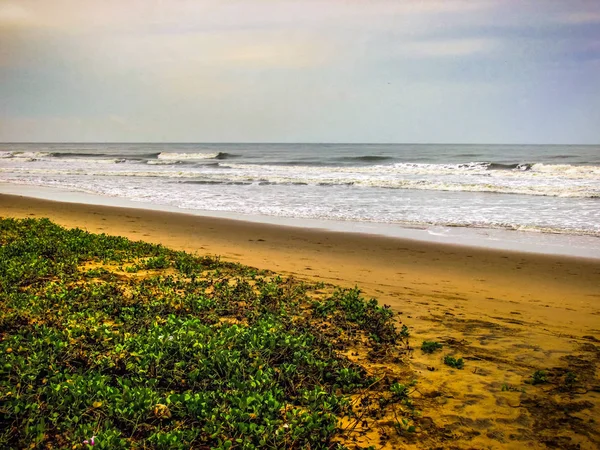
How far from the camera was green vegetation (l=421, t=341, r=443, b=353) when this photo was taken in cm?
501

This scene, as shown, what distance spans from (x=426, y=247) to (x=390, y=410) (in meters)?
7.84

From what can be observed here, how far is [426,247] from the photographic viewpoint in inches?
443

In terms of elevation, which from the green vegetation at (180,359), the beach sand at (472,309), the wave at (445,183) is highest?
the wave at (445,183)

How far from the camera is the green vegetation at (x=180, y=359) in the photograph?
11.0 feet

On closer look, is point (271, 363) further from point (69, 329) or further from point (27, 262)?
point (27, 262)

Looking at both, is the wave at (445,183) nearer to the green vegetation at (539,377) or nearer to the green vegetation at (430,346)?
the green vegetation at (430,346)

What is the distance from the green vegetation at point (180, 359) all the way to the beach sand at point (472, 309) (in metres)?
0.58

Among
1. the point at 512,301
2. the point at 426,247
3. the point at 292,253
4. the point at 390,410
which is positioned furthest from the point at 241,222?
the point at 390,410

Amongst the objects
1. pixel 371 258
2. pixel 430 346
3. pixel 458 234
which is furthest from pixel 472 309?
pixel 458 234

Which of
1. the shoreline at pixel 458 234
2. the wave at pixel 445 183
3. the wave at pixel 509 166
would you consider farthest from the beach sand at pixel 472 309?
the wave at pixel 509 166

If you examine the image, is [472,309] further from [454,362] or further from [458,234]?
[458,234]

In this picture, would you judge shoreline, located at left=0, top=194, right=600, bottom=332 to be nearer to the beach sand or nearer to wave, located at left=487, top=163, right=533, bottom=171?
the beach sand

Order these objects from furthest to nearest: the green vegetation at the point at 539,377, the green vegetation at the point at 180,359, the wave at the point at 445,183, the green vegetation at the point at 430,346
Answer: the wave at the point at 445,183 → the green vegetation at the point at 430,346 → the green vegetation at the point at 539,377 → the green vegetation at the point at 180,359

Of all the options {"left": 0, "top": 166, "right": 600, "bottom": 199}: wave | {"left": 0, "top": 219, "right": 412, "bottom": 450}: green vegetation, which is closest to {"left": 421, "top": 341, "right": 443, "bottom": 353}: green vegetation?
{"left": 0, "top": 219, "right": 412, "bottom": 450}: green vegetation
